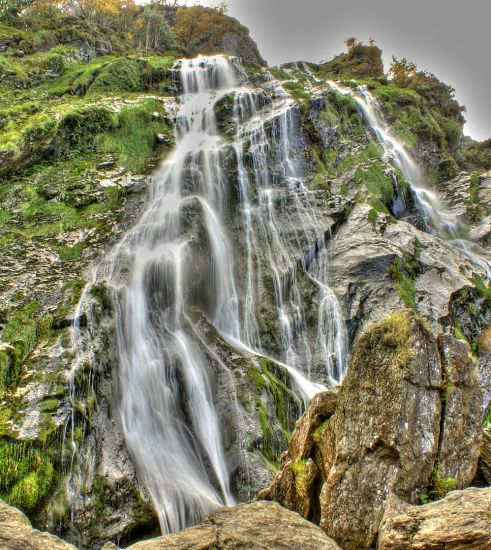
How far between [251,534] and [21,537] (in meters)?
2.70

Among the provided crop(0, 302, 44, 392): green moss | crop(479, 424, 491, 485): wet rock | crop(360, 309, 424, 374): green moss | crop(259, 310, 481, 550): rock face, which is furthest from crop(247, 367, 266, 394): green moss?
crop(479, 424, 491, 485): wet rock

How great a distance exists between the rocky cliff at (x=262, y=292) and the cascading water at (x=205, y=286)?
126mm

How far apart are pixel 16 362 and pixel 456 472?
8837 millimetres

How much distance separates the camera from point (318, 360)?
14023 millimetres

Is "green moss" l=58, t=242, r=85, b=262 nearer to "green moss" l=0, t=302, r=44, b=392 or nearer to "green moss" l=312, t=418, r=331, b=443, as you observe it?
"green moss" l=0, t=302, r=44, b=392

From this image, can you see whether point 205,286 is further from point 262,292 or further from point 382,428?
point 382,428

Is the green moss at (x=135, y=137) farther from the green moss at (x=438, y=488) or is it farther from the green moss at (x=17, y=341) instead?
the green moss at (x=438, y=488)

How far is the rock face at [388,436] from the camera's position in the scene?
17.1 feet

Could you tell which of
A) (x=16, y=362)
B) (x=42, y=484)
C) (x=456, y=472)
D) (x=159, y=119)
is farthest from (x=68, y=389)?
(x=159, y=119)

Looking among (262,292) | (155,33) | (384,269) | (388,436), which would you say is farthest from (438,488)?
(155,33)

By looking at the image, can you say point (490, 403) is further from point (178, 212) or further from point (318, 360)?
point (178, 212)

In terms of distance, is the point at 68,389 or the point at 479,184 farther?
the point at 479,184

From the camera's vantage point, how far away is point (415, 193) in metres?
22.0

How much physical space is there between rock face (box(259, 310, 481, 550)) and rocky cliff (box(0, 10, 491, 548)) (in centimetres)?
3
